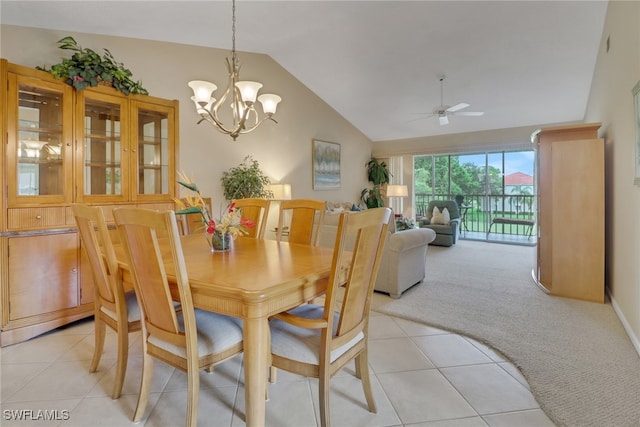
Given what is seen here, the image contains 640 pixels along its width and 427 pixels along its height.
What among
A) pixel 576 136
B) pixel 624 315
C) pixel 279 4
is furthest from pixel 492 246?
pixel 279 4

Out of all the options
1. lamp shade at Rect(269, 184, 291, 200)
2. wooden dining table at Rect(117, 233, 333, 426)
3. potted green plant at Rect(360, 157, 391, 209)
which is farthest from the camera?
potted green plant at Rect(360, 157, 391, 209)

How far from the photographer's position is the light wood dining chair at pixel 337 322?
53.3 inches

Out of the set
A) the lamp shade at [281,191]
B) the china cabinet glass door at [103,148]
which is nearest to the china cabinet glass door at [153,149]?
the china cabinet glass door at [103,148]

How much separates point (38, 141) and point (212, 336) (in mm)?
2301

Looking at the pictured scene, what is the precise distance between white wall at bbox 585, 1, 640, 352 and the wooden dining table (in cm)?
247

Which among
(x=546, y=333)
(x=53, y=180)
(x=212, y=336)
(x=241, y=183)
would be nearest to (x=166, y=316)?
(x=212, y=336)

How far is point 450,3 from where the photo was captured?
356 centimetres

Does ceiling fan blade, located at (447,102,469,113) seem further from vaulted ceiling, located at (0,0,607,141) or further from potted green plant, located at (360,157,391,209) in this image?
potted green plant, located at (360,157,391,209)

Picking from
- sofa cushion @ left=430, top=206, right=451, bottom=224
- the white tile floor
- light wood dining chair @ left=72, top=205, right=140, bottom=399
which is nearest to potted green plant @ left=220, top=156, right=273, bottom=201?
the white tile floor

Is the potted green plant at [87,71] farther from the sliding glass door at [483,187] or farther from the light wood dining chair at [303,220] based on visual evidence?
the sliding glass door at [483,187]

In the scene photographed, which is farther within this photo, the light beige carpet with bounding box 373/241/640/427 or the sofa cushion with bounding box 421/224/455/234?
the sofa cushion with bounding box 421/224/455/234

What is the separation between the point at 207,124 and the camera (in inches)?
172

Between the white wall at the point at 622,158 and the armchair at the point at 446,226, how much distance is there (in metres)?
3.00

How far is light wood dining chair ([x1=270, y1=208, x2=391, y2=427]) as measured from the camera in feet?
4.44
